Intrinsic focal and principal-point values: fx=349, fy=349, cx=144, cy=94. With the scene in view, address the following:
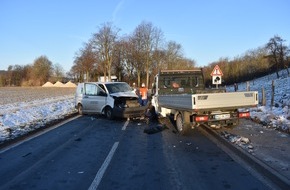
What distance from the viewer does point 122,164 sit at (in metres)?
7.58

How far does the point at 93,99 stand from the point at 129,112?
276 centimetres

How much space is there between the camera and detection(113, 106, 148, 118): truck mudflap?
1611 cm

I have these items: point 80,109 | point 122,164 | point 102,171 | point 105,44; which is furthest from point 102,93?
point 105,44

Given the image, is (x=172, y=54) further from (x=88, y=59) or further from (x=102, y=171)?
(x=102, y=171)

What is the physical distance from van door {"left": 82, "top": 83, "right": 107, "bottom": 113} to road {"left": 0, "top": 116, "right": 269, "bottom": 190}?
18.6ft

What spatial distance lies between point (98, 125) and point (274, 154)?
27.9ft

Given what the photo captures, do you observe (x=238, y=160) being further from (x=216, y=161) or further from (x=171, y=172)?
(x=171, y=172)

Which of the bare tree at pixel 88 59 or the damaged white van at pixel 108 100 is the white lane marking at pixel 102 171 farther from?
the bare tree at pixel 88 59

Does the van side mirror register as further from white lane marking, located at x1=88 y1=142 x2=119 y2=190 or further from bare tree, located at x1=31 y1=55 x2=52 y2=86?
bare tree, located at x1=31 y1=55 x2=52 y2=86

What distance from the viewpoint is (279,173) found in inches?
249

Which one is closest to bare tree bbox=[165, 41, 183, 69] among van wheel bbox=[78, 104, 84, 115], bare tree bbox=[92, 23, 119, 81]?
bare tree bbox=[92, 23, 119, 81]

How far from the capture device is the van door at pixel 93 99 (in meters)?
17.4

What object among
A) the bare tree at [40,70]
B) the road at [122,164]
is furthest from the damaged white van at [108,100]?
the bare tree at [40,70]

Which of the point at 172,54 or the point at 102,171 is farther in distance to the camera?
the point at 172,54
